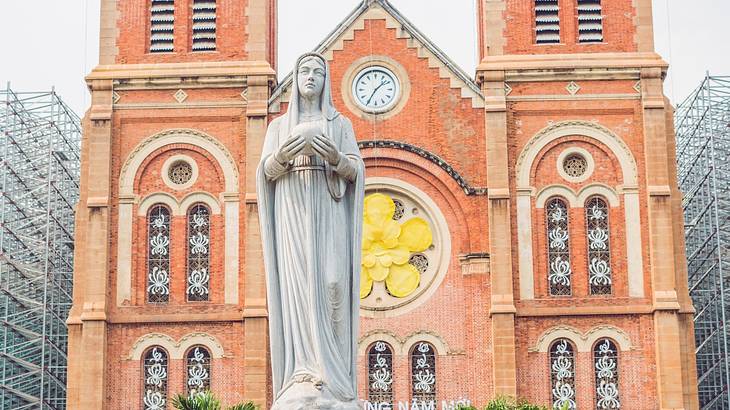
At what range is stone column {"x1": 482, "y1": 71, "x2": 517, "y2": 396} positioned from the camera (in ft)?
117

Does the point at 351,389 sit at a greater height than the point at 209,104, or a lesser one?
lesser

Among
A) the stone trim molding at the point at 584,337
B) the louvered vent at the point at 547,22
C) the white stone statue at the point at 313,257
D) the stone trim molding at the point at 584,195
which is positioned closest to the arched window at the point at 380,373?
the stone trim molding at the point at 584,337

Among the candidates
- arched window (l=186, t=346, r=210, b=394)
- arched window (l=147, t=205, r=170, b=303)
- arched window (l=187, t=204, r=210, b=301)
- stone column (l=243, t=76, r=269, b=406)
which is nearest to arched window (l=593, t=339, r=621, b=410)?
stone column (l=243, t=76, r=269, b=406)

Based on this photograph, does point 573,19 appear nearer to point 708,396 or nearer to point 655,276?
point 655,276

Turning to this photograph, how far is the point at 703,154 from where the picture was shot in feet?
159

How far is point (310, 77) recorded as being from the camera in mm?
12469

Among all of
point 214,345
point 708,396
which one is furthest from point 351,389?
point 708,396

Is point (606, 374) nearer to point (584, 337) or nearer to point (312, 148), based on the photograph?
point (584, 337)

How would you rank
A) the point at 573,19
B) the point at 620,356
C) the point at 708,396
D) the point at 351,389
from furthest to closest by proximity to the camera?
the point at 708,396, the point at 573,19, the point at 620,356, the point at 351,389

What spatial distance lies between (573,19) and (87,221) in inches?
515

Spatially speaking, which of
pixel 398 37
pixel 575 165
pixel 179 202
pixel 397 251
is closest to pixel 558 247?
pixel 575 165

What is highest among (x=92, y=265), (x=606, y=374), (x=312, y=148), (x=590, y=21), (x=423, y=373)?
(x=590, y=21)

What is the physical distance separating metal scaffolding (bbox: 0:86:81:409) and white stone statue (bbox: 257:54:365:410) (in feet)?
105

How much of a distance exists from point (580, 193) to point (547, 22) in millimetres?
4607
